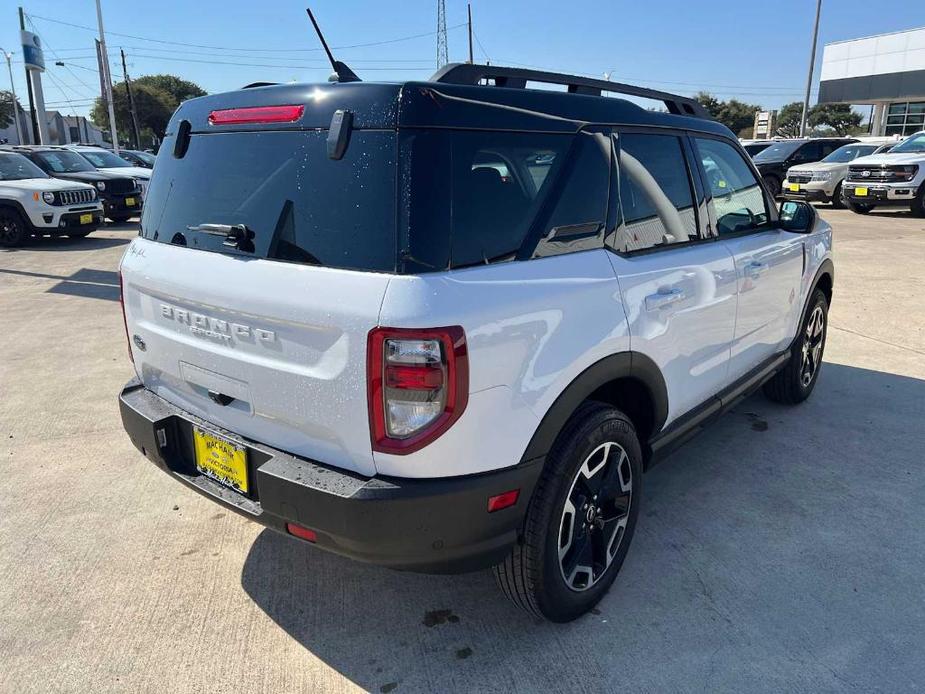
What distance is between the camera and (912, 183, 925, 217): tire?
1521 centimetres

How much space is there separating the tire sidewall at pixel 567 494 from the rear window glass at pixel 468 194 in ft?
2.25

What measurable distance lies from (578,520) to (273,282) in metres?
1.38

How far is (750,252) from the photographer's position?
357cm

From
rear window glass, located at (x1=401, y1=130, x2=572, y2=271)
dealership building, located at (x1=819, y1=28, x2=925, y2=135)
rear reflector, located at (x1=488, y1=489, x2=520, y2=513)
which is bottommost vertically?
rear reflector, located at (x1=488, y1=489, x2=520, y2=513)

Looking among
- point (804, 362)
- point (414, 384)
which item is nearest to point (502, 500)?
point (414, 384)

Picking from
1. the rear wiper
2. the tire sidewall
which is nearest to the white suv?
the rear wiper

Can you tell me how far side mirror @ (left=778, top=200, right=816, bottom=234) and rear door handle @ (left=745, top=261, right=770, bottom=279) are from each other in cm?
50

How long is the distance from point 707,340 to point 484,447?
158 centimetres

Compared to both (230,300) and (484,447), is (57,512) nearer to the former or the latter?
(230,300)

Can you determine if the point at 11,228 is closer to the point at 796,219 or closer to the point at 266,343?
the point at 266,343

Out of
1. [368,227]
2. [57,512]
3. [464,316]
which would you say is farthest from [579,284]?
[57,512]

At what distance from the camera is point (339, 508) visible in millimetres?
2049

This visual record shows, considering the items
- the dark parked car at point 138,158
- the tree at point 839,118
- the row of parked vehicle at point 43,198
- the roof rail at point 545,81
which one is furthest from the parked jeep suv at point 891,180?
the tree at point 839,118

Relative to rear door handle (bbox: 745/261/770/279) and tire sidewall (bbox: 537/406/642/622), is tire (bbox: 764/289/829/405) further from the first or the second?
tire sidewall (bbox: 537/406/642/622)
